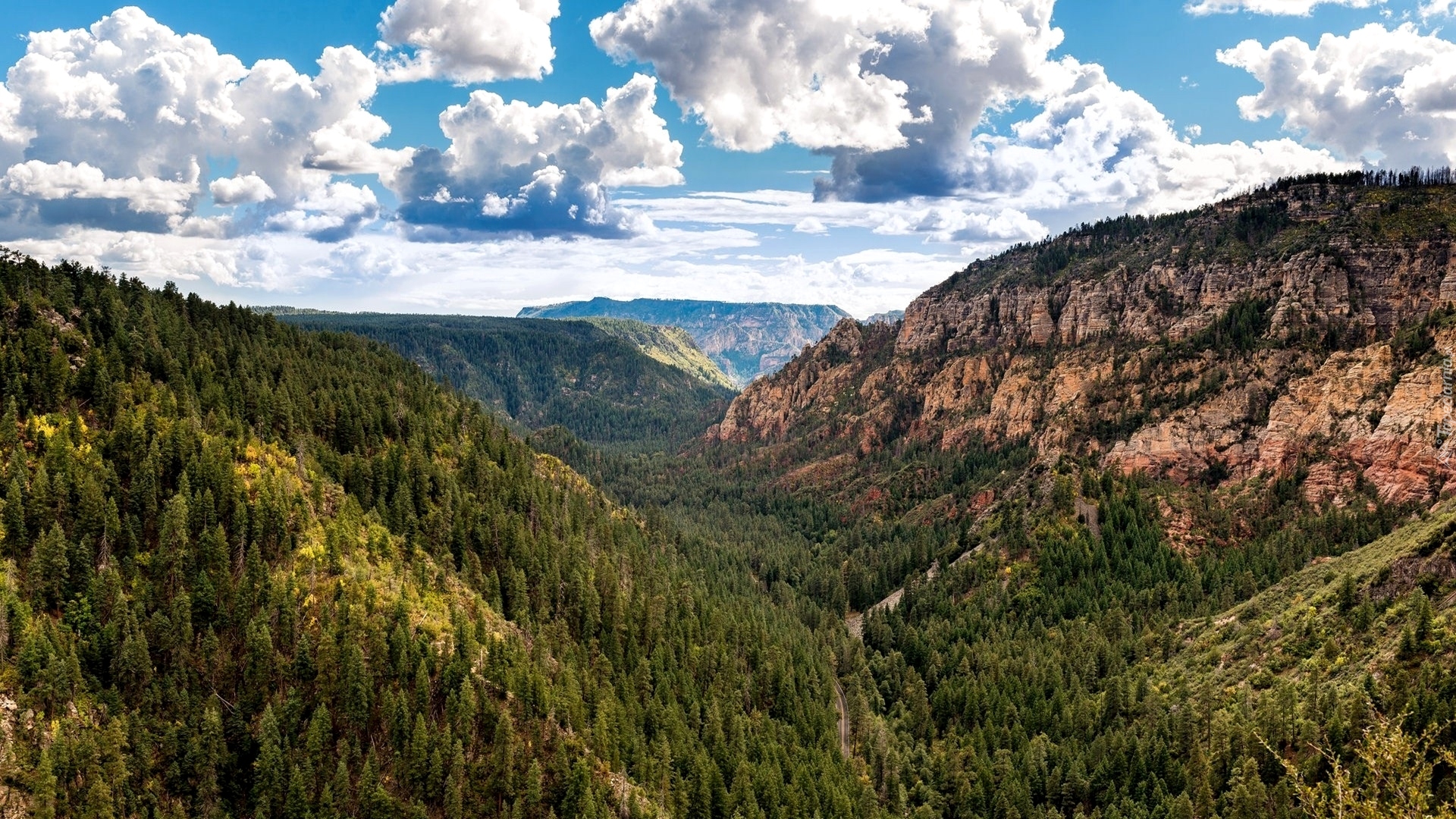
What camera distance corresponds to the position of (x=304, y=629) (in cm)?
10762

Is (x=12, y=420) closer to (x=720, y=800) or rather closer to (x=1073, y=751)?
(x=720, y=800)

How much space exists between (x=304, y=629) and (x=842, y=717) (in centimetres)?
10176

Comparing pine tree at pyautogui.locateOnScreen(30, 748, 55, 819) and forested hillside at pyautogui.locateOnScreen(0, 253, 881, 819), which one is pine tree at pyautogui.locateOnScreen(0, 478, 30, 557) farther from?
pine tree at pyautogui.locateOnScreen(30, 748, 55, 819)

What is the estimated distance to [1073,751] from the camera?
447ft

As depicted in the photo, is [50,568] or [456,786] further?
[456,786]

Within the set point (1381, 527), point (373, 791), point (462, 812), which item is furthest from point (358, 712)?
point (1381, 527)

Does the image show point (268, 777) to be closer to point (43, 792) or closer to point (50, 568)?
point (43, 792)

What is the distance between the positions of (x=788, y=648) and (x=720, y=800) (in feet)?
181

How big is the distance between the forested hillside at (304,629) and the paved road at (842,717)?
4.70 m

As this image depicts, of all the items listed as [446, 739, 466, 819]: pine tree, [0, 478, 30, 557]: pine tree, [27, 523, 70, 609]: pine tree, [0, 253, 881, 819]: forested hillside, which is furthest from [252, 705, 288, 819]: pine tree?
[0, 478, 30, 557]: pine tree

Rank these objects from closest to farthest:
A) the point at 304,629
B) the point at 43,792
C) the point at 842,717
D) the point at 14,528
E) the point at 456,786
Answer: the point at 43,792 < the point at 14,528 < the point at 456,786 < the point at 304,629 < the point at 842,717

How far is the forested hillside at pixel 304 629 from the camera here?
303 ft

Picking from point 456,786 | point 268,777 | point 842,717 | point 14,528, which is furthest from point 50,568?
point 842,717

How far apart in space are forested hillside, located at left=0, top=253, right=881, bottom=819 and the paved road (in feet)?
15.4
